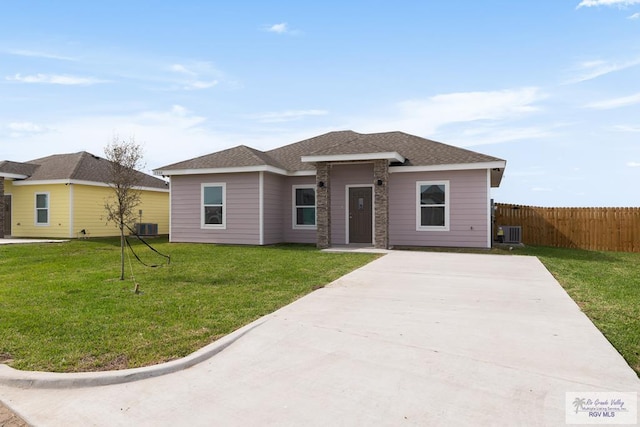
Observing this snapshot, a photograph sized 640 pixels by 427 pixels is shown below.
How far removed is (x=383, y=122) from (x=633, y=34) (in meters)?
10.8

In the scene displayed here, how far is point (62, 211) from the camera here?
19.2 metres

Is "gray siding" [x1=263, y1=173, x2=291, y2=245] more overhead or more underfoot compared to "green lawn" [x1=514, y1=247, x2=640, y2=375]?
more overhead

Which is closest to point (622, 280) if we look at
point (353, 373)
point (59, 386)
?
point (353, 373)

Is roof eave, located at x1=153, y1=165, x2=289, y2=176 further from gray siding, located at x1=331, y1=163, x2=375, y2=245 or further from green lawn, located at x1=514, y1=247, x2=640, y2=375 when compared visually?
green lawn, located at x1=514, y1=247, x2=640, y2=375

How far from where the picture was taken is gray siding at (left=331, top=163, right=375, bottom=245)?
15.6m

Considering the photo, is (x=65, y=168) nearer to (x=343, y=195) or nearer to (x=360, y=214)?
(x=343, y=195)

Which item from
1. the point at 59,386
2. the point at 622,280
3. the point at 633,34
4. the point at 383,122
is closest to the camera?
the point at 59,386

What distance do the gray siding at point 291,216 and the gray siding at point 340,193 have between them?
3.56 feet

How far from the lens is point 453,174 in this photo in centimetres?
1429

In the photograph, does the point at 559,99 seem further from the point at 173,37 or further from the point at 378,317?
the point at 173,37

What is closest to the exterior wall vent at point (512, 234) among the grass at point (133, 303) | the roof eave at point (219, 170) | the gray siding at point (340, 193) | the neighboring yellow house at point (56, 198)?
the gray siding at point (340, 193)

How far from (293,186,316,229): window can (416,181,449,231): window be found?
4.32m

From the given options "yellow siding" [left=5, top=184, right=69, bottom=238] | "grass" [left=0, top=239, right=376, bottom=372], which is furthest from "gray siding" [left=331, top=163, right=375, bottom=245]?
"yellow siding" [left=5, top=184, right=69, bottom=238]

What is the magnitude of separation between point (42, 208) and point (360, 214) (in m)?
15.9
